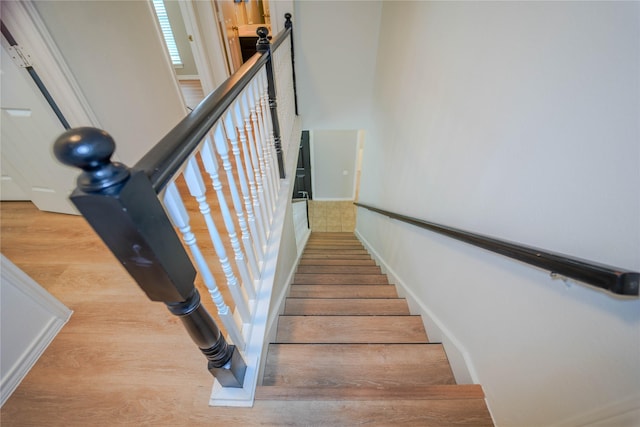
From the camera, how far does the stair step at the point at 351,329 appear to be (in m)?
1.48

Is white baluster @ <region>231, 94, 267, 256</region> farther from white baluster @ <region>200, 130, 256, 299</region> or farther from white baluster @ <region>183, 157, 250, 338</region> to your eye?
white baluster @ <region>183, 157, 250, 338</region>

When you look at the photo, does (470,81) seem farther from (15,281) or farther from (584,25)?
(15,281)

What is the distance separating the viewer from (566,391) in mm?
705

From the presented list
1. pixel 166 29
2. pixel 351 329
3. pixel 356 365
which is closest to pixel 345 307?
pixel 351 329

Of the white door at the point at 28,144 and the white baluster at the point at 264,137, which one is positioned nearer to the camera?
the white baluster at the point at 264,137

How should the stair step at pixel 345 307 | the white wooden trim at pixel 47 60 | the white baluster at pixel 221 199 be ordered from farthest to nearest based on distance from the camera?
the stair step at pixel 345 307 < the white wooden trim at pixel 47 60 < the white baluster at pixel 221 199

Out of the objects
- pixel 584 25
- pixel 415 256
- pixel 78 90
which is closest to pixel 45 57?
pixel 78 90

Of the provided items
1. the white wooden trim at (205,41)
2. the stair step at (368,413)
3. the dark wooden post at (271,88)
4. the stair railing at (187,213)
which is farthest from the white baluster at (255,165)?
the white wooden trim at (205,41)

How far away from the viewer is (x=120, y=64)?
2.01 m

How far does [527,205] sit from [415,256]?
3.56 feet

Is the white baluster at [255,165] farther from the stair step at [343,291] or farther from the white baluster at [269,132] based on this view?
the stair step at [343,291]

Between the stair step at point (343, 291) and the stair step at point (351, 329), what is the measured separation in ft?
1.43

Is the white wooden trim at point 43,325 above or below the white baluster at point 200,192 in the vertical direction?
below

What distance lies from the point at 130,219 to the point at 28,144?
2.30 metres
